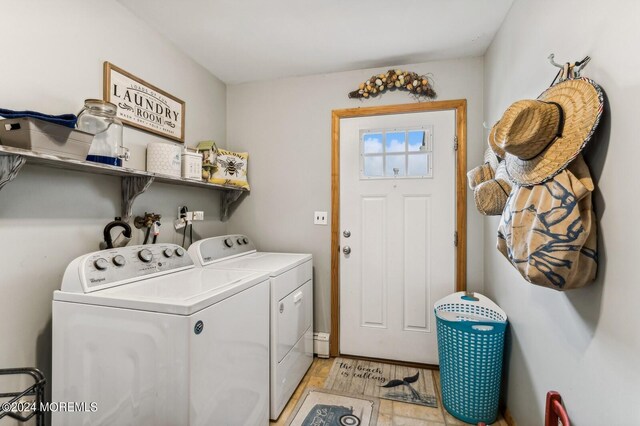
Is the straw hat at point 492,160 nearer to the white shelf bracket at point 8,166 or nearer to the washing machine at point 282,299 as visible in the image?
the washing machine at point 282,299

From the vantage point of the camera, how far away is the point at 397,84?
91.0 inches

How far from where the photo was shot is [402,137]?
2371 millimetres

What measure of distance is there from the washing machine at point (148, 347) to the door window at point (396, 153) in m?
1.43

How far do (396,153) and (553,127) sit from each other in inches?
57.3

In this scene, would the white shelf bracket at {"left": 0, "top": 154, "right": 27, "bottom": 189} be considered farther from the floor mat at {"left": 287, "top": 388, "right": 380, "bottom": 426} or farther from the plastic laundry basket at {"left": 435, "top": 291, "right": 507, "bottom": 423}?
the plastic laundry basket at {"left": 435, "top": 291, "right": 507, "bottom": 423}

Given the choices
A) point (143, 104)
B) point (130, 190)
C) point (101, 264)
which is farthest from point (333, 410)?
point (143, 104)

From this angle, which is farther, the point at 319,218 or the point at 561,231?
the point at 319,218

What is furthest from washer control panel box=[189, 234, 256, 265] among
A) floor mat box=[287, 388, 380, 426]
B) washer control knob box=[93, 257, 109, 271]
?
floor mat box=[287, 388, 380, 426]

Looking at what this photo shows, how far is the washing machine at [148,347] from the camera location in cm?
106

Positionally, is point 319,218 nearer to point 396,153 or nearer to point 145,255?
point 396,153

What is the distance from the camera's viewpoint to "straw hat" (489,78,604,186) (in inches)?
35.4

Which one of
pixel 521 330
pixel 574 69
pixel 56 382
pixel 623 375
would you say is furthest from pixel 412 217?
pixel 56 382

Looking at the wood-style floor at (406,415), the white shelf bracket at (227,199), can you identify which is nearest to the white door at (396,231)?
the wood-style floor at (406,415)

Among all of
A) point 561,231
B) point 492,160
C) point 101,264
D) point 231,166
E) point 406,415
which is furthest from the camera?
point 231,166
